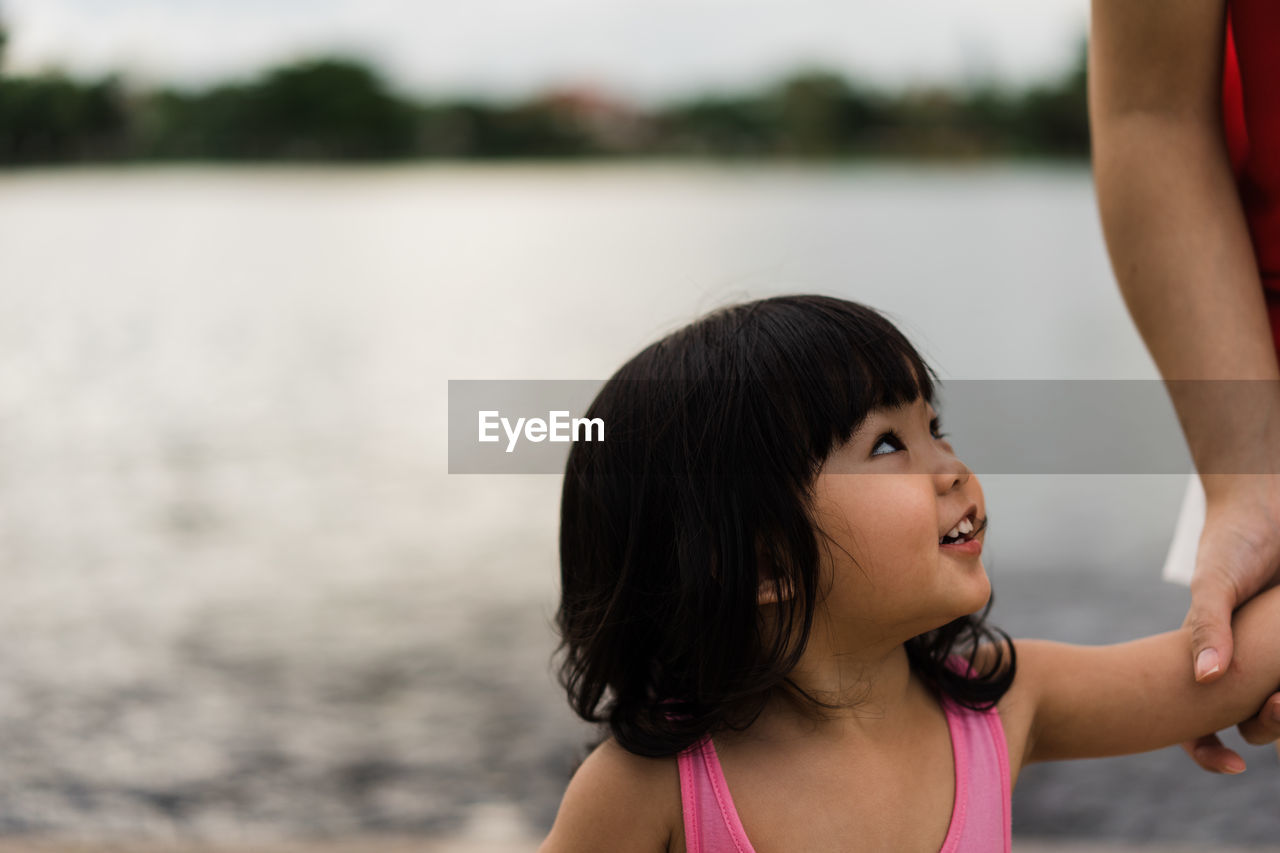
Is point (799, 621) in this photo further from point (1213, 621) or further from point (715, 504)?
point (1213, 621)

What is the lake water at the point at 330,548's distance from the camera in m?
3.20

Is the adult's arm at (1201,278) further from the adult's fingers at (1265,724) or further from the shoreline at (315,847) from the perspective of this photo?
the shoreline at (315,847)

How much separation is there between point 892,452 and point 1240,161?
1.43 feet

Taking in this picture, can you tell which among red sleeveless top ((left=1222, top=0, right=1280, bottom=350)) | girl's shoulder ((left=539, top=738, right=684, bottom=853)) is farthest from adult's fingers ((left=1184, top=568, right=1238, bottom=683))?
girl's shoulder ((left=539, top=738, right=684, bottom=853))

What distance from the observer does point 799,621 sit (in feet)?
3.71

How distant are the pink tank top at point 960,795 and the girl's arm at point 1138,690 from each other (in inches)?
2.3

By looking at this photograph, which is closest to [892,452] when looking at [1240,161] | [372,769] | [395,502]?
[1240,161]

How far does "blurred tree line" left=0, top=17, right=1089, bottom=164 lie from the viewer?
62.4 ft

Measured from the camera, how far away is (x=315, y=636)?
14.5ft

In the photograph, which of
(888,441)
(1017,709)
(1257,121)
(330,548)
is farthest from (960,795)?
(330,548)

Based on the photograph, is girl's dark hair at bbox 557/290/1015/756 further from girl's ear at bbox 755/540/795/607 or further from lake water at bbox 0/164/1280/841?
lake water at bbox 0/164/1280/841

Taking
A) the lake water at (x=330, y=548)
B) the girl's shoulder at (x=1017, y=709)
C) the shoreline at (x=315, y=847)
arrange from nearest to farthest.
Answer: the girl's shoulder at (x=1017, y=709), the shoreline at (x=315, y=847), the lake water at (x=330, y=548)

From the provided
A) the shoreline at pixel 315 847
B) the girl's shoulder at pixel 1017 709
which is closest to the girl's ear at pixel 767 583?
the girl's shoulder at pixel 1017 709

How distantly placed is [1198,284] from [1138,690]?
0.38 metres
